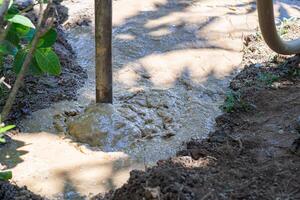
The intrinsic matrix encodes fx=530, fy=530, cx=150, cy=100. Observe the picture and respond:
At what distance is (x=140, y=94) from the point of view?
363 centimetres

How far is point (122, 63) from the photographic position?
→ 408cm

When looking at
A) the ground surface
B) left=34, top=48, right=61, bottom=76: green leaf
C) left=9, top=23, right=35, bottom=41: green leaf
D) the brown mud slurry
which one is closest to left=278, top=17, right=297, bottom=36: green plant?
the ground surface

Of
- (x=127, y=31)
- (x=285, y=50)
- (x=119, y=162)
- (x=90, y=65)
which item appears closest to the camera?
(x=119, y=162)

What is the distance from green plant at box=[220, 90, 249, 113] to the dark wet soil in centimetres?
103

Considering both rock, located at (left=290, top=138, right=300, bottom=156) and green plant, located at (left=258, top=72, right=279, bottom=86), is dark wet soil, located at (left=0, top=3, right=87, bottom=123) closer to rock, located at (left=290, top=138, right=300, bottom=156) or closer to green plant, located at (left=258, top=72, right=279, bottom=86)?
green plant, located at (left=258, top=72, right=279, bottom=86)

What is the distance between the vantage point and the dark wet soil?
3379 millimetres

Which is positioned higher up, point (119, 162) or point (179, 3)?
point (179, 3)

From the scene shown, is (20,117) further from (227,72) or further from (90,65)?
(227,72)

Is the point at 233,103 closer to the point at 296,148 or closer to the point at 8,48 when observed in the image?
the point at 296,148

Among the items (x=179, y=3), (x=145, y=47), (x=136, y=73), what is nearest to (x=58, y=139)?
(x=136, y=73)

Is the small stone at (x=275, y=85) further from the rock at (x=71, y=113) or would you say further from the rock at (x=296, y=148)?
the rock at (x=71, y=113)

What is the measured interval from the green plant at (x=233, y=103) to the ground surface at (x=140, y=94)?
9cm

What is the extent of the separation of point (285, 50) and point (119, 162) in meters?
1.39

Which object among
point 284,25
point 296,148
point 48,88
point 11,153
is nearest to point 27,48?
point 11,153
